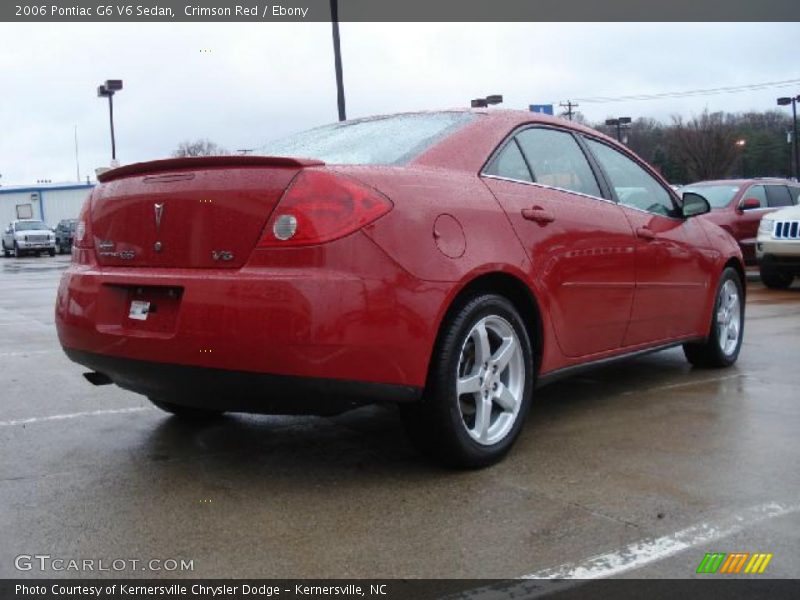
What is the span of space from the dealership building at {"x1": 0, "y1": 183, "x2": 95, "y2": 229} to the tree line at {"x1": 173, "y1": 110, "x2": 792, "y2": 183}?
794 cm

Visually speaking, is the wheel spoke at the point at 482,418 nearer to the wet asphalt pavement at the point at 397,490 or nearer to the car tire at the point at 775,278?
the wet asphalt pavement at the point at 397,490

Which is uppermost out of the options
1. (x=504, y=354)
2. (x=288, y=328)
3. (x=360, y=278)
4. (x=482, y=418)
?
(x=360, y=278)

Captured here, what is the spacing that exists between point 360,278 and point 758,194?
12196 mm

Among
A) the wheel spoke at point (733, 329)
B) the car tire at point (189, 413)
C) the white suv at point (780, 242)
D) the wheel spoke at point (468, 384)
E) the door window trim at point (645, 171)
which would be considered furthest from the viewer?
the white suv at point (780, 242)

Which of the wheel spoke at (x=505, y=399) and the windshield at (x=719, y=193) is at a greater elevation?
the windshield at (x=719, y=193)

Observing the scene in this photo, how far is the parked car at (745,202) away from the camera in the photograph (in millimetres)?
12898

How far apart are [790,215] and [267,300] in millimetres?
10047

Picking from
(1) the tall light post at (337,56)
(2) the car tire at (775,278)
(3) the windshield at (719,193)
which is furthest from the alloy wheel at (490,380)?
(1) the tall light post at (337,56)

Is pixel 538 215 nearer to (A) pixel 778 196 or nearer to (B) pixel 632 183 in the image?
(B) pixel 632 183

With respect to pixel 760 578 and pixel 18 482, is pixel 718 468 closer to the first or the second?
pixel 760 578

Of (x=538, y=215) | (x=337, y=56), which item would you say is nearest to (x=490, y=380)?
(x=538, y=215)

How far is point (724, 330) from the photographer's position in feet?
19.2

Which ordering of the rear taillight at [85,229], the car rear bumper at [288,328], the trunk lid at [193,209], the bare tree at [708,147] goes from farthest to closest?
the bare tree at [708,147]
the rear taillight at [85,229]
the trunk lid at [193,209]
the car rear bumper at [288,328]

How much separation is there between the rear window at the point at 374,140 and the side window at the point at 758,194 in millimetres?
10697
